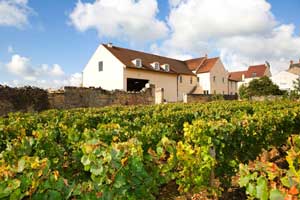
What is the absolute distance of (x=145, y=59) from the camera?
38.8m

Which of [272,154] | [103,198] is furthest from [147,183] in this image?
[272,154]

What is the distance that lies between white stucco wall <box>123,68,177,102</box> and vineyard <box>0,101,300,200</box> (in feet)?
84.7

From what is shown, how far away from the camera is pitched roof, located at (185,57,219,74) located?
4553 cm

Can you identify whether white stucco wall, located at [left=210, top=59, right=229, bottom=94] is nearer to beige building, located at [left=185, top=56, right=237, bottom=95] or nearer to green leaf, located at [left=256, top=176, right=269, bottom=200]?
beige building, located at [left=185, top=56, right=237, bottom=95]

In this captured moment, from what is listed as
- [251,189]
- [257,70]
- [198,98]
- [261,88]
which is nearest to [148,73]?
[198,98]

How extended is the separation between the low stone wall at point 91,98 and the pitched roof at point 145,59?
28.7 ft

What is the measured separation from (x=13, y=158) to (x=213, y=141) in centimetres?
327

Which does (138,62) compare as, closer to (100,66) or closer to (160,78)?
(160,78)

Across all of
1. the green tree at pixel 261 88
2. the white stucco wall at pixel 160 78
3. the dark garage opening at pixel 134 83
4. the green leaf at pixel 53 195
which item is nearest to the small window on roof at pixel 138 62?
the white stucco wall at pixel 160 78

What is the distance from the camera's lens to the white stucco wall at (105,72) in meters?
34.2

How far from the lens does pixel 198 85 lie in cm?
4522

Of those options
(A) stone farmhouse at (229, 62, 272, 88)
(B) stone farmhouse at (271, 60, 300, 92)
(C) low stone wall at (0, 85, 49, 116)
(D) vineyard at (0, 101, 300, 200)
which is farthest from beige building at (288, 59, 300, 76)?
(D) vineyard at (0, 101, 300, 200)

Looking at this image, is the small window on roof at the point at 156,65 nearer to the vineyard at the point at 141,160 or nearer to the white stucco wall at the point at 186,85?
the white stucco wall at the point at 186,85

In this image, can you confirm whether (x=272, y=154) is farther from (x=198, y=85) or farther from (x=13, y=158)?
(x=198, y=85)
